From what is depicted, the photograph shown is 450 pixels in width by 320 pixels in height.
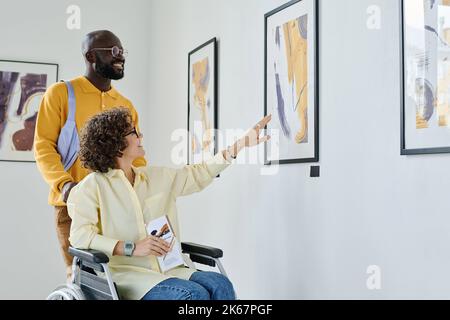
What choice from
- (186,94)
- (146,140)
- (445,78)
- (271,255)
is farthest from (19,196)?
(445,78)

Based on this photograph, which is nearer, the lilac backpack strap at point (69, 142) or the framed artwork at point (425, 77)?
the framed artwork at point (425, 77)

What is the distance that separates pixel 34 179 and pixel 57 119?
5.77 ft

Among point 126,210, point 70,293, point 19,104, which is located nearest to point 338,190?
point 126,210

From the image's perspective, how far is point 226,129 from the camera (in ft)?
10.9

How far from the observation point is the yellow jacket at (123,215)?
7.15 feet

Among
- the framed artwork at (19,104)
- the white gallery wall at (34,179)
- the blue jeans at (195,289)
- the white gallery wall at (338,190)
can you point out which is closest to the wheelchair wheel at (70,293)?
the blue jeans at (195,289)

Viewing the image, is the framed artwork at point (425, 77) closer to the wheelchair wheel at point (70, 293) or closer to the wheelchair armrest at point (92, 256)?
the wheelchair armrest at point (92, 256)

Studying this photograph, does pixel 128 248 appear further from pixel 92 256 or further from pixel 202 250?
pixel 202 250

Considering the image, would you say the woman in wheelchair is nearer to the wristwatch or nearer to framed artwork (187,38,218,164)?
the wristwatch

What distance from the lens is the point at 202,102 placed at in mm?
3637

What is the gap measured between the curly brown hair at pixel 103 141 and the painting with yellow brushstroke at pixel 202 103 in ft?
3.73

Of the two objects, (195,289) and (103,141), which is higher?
(103,141)

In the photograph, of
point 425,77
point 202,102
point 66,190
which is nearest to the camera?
point 425,77

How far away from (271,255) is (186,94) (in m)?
1.46
